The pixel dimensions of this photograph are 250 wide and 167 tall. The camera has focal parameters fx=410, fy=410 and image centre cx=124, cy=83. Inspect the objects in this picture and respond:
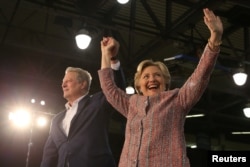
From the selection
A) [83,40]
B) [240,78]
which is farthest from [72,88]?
[240,78]

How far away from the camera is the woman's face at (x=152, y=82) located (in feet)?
5.73

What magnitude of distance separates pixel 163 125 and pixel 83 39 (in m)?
3.57

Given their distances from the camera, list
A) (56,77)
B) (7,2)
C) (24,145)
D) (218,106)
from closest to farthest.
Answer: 1. (7,2)
2. (24,145)
3. (56,77)
4. (218,106)

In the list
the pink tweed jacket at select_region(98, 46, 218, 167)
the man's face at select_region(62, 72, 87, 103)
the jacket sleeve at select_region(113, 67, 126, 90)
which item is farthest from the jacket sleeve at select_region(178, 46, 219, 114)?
the man's face at select_region(62, 72, 87, 103)

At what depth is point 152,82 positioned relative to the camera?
5.73ft

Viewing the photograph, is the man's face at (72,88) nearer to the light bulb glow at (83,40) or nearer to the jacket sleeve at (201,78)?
the jacket sleeve at (201,78)

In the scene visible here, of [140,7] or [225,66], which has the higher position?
[140,7]

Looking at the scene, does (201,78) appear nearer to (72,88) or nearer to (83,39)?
(72,88)

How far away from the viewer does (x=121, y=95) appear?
6.00 feet

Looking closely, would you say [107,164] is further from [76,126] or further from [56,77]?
[56,77]

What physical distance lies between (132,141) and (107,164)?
0.43 m

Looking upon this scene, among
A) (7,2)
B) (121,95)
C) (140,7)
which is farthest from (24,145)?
(121,95)

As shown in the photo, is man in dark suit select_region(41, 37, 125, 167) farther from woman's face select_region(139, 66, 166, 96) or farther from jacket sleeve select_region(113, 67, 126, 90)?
woman's face select_region(139, 66, 166, 96)

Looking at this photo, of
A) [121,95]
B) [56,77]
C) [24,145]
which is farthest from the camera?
[56,77]
